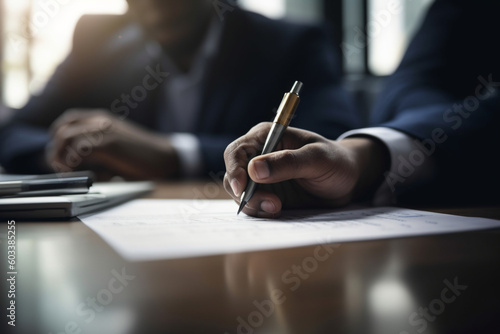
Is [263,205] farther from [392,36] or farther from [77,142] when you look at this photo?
[392,36]

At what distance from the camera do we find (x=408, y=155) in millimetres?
517

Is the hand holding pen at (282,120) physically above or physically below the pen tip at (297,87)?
below

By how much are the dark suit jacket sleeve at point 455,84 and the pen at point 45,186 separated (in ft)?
1.29

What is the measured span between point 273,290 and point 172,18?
1174 millimetres

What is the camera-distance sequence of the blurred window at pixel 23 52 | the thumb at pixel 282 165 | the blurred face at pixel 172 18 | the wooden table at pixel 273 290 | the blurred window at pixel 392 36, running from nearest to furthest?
the wooden table at pixel 273 290 < the thumb at pixel 282 165 < the blurred face at pixel 172 18 < the blurred window at pixel 392 36 < the blurred window at pixel 23 52

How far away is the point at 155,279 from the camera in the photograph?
0.21 meters

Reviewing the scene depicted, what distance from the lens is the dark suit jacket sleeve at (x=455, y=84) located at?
0.54 metres

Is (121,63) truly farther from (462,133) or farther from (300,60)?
(462,133)

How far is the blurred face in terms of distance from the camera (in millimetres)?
1155

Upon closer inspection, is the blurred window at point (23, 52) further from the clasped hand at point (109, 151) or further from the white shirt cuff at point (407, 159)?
the white shirt cuff at point (407, 159)

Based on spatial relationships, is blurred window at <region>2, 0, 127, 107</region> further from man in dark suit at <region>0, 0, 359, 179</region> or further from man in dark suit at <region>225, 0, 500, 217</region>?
man in dark suit at <region>225, 0, 500, 217</region>

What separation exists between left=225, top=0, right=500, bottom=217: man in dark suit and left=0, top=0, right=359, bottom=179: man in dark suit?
178 mm

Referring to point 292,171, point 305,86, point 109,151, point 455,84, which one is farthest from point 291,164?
point 305,86

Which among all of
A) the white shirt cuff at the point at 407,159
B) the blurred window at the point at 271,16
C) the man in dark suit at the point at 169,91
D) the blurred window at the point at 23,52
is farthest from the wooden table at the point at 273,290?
the blurred window at the point at 23,52
